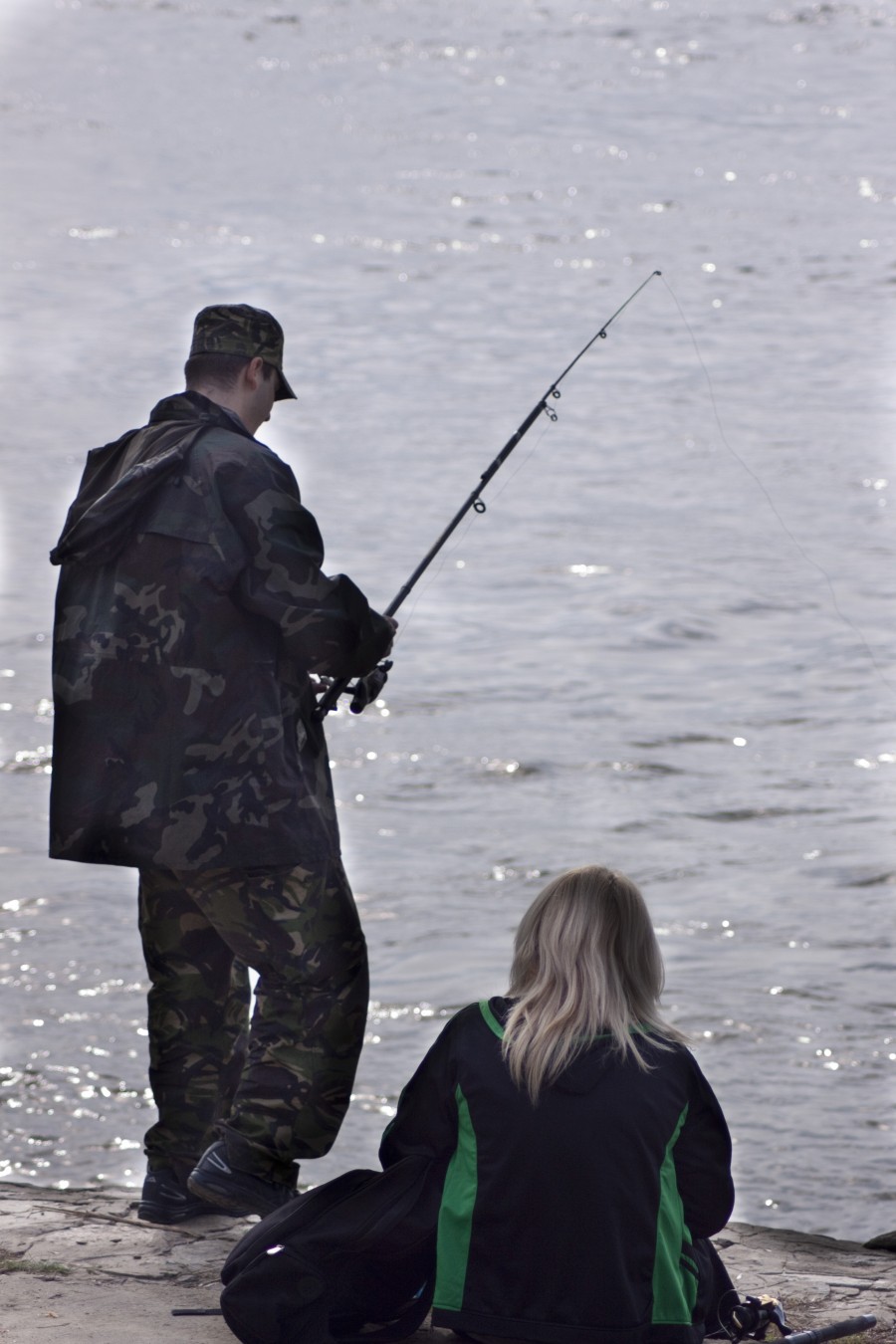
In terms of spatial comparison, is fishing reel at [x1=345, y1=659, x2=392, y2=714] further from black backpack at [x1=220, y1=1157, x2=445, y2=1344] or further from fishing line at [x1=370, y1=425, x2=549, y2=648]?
fishing line at [x1=370, y1=425, x2=549, y2=648]

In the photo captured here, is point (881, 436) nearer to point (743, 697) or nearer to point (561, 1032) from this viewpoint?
point (743, 697)

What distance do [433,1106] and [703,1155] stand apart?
0.40 meters

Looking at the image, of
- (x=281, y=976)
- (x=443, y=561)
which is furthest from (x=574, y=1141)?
(x=443, y=561)

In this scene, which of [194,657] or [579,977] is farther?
[194,657]

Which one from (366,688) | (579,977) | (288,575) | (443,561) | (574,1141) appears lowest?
(443,561)

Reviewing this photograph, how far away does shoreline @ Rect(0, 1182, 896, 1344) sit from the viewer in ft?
10.6

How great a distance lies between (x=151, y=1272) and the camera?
3.49 meters

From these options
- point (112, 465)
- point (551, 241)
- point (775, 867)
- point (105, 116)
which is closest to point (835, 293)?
point (551, 241)

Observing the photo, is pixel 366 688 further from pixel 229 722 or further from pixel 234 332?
pixel 234 332

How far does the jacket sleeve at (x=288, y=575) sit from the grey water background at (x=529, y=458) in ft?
6.64

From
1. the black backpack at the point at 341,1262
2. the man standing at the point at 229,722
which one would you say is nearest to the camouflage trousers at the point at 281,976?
the man standing at the point at 229,722

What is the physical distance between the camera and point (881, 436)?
14211mm

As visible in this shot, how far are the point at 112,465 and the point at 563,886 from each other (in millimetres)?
1116

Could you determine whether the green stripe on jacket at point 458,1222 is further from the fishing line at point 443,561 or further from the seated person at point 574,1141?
the fishing line at point 443,561
